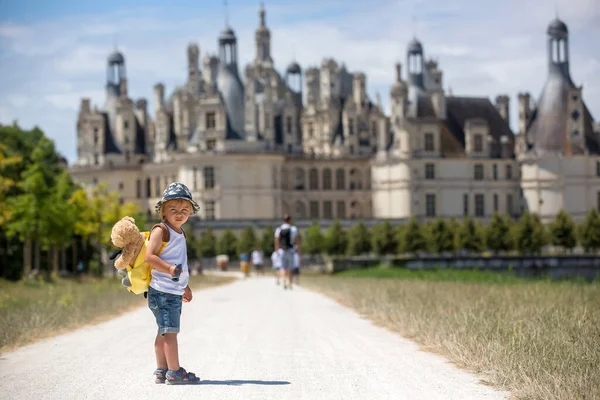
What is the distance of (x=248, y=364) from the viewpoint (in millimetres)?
11492

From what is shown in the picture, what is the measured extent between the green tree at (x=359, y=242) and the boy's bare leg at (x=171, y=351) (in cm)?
5750

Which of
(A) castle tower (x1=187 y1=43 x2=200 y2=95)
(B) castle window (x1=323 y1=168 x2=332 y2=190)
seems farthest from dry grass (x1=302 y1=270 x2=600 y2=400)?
(A) castle tower (x1=187 y1=43 x2=200 y2=95)

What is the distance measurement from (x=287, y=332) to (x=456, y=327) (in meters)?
2.70

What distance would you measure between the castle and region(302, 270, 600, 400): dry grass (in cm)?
5965

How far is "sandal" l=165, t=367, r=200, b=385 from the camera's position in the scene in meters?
10.0

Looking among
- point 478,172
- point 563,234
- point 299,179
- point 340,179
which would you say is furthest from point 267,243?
point 478,172

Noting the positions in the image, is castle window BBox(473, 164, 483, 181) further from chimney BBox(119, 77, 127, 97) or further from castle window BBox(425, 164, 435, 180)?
chimney BBox(119, 77, 127, 97)

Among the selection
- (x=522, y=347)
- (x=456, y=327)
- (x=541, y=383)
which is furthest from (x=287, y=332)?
(x=541, y=383)

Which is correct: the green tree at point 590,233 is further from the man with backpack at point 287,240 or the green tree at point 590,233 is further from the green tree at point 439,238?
the man with backpack at point 287,240

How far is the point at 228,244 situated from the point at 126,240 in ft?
202

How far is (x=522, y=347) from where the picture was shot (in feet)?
35.1

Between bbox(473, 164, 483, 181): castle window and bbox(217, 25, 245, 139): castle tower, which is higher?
bbox(217, 25, 245, 139): castle tower

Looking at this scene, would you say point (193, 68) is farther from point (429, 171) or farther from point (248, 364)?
point (248, 364)

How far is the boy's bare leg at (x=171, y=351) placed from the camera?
10141mm
